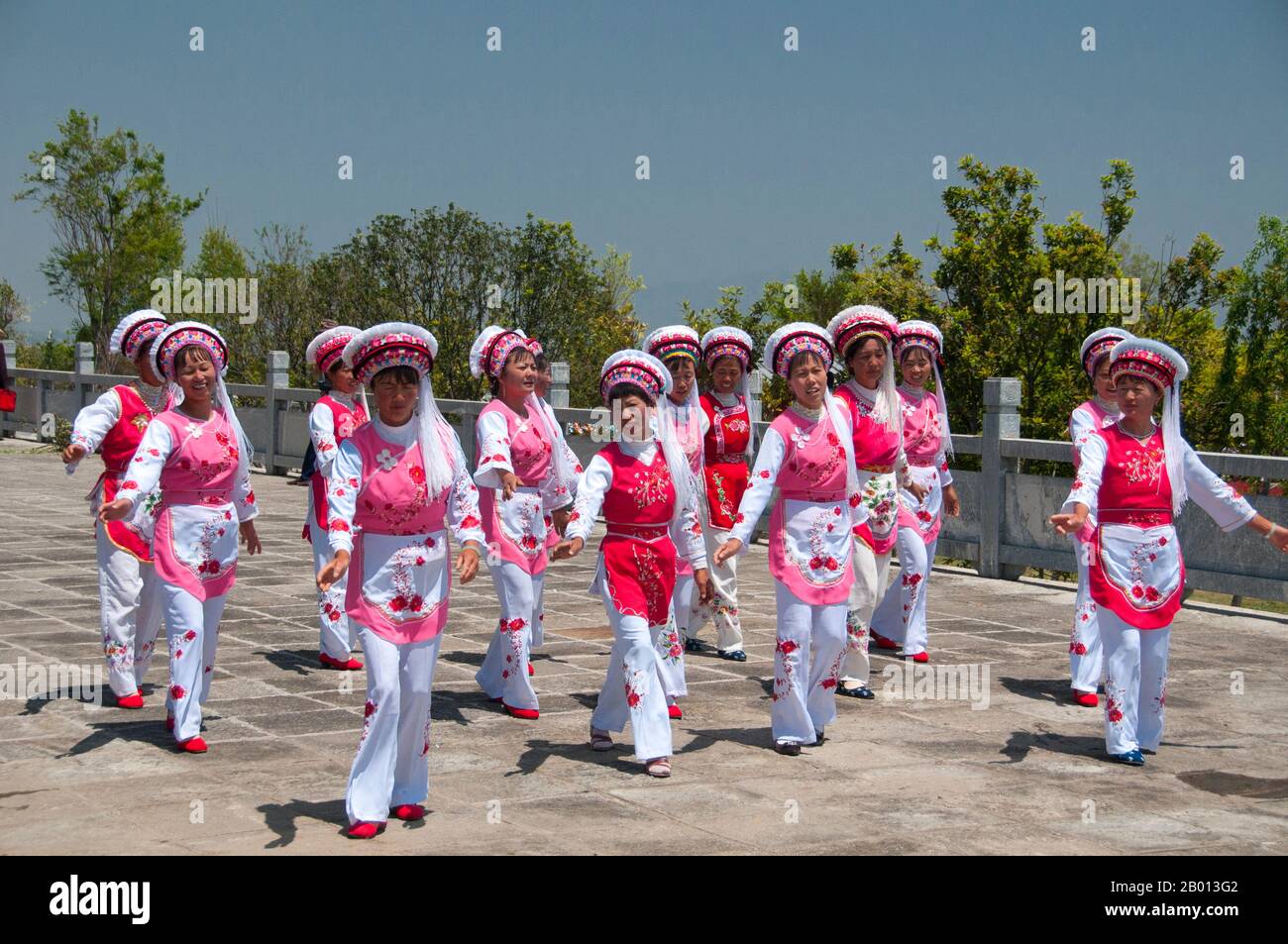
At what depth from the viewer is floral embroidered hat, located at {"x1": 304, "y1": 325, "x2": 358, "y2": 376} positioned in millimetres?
9211

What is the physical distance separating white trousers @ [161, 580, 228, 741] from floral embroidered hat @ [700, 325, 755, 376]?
153 inches

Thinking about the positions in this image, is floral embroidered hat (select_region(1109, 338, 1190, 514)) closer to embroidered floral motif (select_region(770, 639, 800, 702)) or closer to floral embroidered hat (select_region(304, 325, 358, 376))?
embroidered floral motif (select_region(770, 639, 800, 702))

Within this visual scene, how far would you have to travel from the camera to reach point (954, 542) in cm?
1405

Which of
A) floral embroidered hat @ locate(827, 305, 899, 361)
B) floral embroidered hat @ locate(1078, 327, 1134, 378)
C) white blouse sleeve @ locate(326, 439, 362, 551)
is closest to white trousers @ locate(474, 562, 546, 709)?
white blouse sleeve @ locate(326, 439, 362, 551)

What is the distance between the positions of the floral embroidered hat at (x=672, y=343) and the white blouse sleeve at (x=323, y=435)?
1.99m

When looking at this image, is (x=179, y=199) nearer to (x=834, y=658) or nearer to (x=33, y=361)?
(x=33, y=361)

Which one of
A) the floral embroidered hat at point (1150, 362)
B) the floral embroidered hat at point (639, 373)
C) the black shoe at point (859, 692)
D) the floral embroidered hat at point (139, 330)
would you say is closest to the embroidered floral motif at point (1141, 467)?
the floral embroidered hat at point (1150, 362)

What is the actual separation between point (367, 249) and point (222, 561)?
19.8 metres

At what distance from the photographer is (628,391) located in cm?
725

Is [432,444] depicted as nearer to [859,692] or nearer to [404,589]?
[404,589]

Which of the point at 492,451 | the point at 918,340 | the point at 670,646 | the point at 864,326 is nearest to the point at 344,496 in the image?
the point at 492,451

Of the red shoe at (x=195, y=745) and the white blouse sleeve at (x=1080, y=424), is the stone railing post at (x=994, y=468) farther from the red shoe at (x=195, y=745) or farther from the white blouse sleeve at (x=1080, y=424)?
the red shoe at (x=195, y=745)
